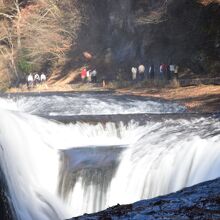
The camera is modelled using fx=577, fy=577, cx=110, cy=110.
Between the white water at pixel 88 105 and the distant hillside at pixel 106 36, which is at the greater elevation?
the distant hillside at pixel 106 36

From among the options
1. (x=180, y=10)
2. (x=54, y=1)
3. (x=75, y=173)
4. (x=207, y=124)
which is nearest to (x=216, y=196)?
(x=75, y=173)

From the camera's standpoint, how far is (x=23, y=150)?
1445 cm

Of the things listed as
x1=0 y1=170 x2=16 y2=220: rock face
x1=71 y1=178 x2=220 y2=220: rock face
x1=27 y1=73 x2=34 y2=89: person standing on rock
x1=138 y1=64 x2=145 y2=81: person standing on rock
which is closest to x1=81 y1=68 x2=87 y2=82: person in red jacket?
x1=27 y1=73 x2=34 y2=89: person standing on rock

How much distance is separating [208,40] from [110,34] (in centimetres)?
1154

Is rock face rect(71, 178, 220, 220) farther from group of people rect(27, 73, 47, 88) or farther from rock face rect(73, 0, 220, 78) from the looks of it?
group of people rect(27, 73, 47, 88)

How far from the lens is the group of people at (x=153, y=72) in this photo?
32469 mm

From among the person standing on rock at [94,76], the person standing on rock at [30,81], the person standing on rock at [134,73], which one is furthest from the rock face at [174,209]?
the person standing on rock at [30,81]

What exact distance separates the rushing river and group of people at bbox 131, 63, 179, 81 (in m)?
15.0

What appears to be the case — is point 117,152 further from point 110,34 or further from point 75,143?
point 110,34

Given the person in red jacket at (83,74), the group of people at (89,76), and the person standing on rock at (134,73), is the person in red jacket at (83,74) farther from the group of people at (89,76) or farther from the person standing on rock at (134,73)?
Result: the person standing on rock at (134,73)

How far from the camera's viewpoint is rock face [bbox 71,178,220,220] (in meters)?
5.69

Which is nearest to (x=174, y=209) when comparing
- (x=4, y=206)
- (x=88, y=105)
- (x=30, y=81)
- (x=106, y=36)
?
(x=4, y=206)

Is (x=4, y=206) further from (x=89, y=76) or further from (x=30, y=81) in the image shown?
(x=30, y=81)

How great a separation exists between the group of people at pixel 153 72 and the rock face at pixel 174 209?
25.8 meters
